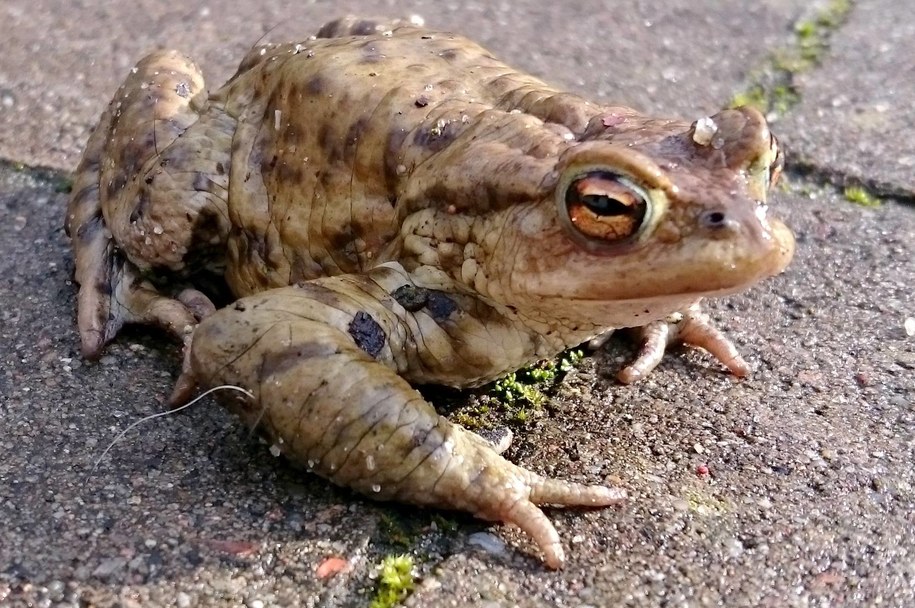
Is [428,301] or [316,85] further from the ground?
[316,85]

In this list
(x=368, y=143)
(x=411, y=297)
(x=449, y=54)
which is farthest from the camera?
(x=449, y=54)

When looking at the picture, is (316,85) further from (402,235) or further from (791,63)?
(791,63)

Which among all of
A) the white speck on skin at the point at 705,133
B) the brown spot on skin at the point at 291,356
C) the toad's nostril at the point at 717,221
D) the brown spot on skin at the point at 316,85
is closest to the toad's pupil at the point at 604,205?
the toad's nostril at the point at 717,221

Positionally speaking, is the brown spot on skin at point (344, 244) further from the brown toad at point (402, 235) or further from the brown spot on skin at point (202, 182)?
the brown spot on skin at point (202, 182)

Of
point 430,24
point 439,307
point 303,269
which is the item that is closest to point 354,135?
point 303,269

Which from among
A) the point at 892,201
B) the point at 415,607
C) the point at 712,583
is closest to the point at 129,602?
the point at 415,607

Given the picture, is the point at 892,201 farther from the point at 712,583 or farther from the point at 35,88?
the point at 35,88

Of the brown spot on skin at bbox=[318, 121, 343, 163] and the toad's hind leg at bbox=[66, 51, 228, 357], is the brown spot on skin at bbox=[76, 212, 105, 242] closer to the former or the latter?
the toad's hind leg at bbox=[66, 51, 228, 357]
